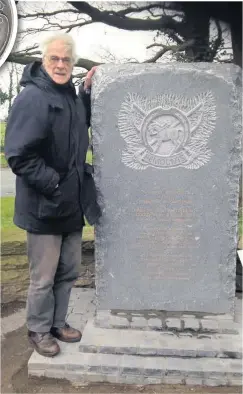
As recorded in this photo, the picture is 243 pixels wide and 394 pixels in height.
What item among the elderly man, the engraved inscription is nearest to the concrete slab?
the elderly man

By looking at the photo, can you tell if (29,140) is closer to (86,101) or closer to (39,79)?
(39,79)

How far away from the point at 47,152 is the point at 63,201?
29cm

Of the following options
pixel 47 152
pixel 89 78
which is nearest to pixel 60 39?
pixel 89 78

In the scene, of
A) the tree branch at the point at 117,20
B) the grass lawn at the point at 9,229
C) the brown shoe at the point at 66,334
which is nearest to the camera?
the brown shoe at the point at 66,334

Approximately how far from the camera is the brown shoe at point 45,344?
2750mm

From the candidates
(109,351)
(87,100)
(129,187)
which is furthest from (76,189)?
(109,351)

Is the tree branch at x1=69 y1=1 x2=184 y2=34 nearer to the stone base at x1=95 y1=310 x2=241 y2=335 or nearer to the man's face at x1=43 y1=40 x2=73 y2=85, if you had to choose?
the man's face at x1=43 y1=40 x2=73 y2=85

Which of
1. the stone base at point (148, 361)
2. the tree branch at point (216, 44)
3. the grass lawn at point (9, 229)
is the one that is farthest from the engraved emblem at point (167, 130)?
the tree branch at point (216, 44)

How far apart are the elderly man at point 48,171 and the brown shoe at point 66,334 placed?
0.37ft

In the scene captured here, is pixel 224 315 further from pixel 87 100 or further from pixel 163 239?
pixel 87 100

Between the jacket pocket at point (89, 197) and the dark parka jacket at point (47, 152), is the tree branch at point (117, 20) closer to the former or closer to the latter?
the dark parka jacket at point (47, 152)

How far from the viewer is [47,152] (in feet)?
8.23

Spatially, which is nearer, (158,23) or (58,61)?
(58,61)

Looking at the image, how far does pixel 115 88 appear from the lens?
2779 mm
